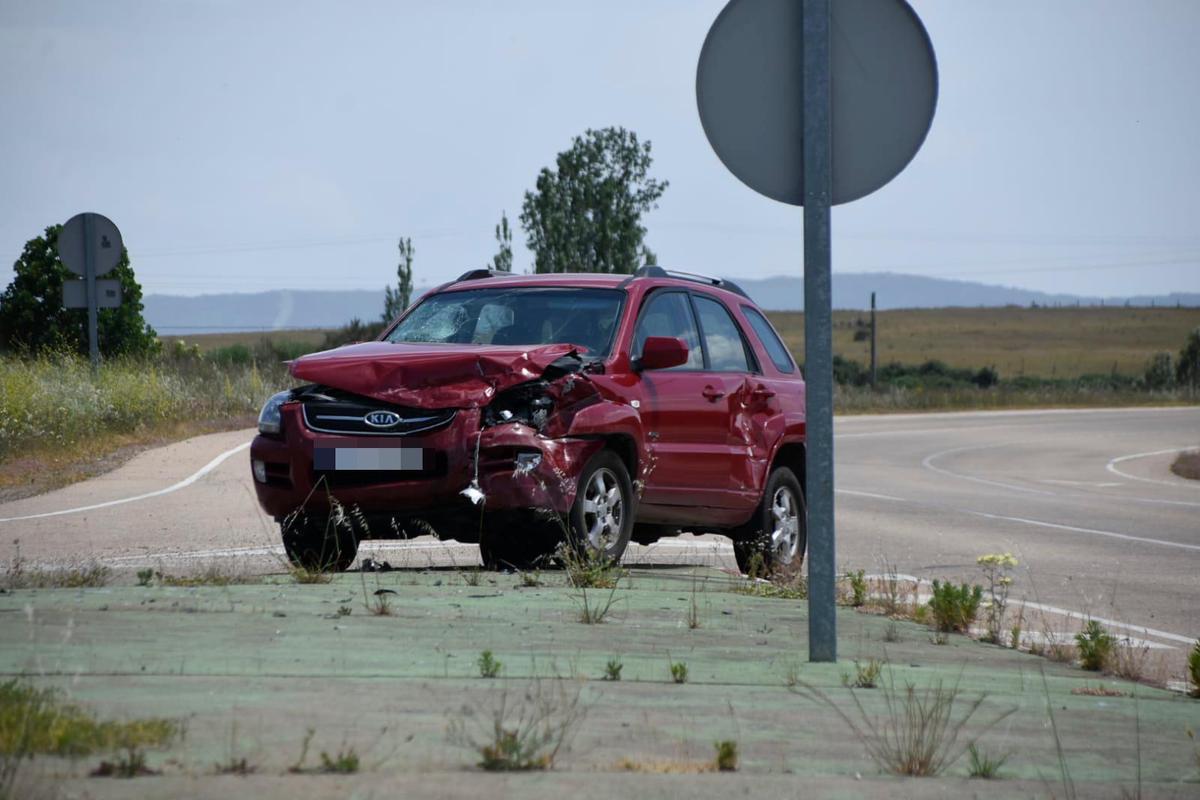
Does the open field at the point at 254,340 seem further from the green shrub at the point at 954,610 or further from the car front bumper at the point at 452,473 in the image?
the green shrub at the point at 954,610

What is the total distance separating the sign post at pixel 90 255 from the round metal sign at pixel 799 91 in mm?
19076

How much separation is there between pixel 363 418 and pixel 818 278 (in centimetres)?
377

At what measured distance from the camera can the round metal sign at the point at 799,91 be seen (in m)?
6.50

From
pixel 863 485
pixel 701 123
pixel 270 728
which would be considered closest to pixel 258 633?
pixel 270 728

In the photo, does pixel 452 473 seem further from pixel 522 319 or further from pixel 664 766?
pixel 664 766

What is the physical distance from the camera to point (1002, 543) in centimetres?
1596

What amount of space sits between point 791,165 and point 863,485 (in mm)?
17925

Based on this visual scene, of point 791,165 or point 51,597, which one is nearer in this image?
point 791,165

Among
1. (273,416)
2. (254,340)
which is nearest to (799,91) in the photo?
(273,416)

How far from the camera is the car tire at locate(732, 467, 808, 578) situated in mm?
11273

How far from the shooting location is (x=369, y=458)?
952 centimetres

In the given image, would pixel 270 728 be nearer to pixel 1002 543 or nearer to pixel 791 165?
pixel 791 165

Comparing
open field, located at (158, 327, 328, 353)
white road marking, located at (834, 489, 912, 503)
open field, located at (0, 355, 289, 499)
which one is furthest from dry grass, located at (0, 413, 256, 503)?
open field, located at (158, 327, 328, 353)

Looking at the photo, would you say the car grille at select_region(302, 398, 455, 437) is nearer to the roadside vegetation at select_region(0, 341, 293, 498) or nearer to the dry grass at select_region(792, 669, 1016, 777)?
the dry grass at select_region(792, 669, 1016, 777)
